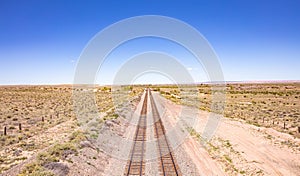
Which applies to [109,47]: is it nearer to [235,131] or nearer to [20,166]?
[235,131]

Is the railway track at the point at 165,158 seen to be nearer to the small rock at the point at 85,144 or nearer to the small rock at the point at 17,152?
the small rock at the point at 85,144

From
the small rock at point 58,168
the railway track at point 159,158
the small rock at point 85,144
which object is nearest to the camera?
the small rock at point 58,168

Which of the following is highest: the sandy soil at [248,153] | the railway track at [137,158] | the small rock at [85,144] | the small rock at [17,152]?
the small rock at [85,144]

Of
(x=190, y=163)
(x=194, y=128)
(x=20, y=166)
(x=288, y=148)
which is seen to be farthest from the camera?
(x=194, y=128)

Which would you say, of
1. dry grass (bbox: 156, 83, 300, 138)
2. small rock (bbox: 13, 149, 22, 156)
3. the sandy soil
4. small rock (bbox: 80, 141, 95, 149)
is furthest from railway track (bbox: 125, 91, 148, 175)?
dry grass (bbox: 156, 83, 300, 138)

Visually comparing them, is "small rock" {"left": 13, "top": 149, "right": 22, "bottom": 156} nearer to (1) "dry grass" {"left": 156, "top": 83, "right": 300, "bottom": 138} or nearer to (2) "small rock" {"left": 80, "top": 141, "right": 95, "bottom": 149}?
(2) "small rock" {"left": 80, "top": 141, "right": 95, "bottom": 149}

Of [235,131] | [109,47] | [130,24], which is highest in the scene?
[130,24]

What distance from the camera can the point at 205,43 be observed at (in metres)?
31.8

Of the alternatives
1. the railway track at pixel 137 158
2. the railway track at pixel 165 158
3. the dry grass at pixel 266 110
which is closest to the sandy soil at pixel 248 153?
the railway track at pixel 165 158

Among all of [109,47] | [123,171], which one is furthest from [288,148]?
[109,47]

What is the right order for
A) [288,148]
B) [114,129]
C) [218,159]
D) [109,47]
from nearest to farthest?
[218,159]
[288,148]
[114,129]
[109,47]

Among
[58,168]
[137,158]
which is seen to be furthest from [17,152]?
[137,158]

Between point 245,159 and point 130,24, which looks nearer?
point 245,159

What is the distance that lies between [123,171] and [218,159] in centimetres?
594
